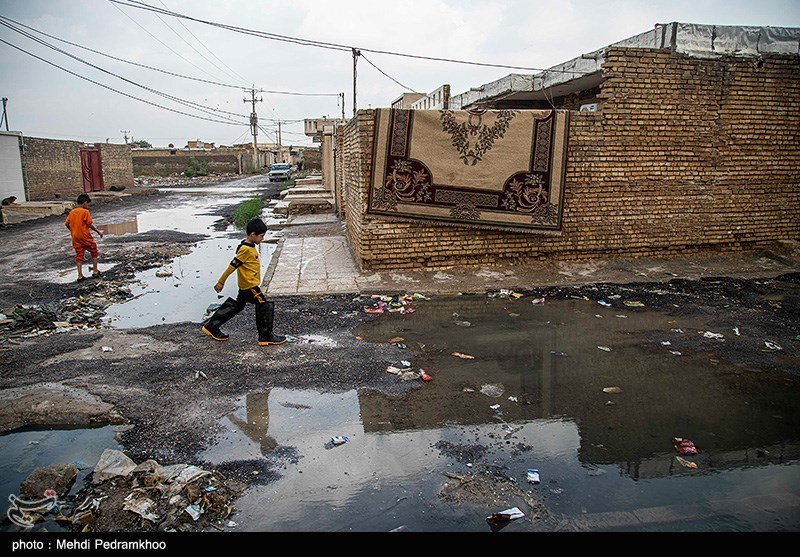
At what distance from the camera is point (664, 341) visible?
579 cm

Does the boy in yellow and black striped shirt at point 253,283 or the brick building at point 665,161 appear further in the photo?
the brick building at point 665,161

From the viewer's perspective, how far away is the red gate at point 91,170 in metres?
27.9

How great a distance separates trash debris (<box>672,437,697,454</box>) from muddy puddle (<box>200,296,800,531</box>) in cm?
5

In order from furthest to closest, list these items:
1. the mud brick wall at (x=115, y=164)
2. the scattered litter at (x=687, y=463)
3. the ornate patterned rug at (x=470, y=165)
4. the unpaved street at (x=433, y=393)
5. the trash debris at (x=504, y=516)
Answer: the mud brick wall at (x=115, y=164), the ornate patterned rug at (x=470, y=165), the scattered litter at (x=687, y=463), the unpaved street at (x=433, y=393), the trash debris at (x=504, y=516)

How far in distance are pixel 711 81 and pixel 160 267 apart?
1009 centimetres

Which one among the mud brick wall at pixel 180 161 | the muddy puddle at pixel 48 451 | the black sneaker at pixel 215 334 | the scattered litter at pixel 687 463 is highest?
the mud brick wall at pixel 180 161

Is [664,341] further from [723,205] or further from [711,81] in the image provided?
[711,81]

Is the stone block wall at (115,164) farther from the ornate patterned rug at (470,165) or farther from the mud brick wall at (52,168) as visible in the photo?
the ornate patterned rug at (470,165)

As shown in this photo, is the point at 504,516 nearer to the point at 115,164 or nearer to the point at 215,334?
the point at 215,334

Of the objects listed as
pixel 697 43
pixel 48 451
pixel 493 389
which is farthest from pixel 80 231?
pixel 697 43

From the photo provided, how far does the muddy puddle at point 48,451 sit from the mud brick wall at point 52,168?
74.2 feet

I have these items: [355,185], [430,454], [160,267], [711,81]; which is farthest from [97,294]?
[711,81]

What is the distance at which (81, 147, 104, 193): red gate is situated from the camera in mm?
27938

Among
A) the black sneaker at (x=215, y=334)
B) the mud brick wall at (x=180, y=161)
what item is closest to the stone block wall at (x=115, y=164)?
the mud brick wall at (x=180, y=161)
